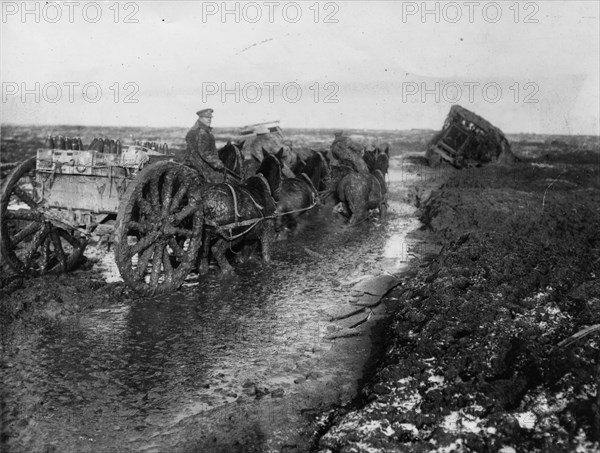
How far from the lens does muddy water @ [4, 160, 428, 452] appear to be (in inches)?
160

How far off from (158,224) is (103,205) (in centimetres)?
101

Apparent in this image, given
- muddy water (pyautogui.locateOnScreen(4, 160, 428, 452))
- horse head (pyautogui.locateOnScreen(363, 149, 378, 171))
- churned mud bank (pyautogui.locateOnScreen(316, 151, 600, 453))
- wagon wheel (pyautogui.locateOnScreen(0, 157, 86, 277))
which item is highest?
horse head (pyautogui.locateOnScreen(363, 149, 378, 171))

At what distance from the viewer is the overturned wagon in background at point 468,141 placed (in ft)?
77.2

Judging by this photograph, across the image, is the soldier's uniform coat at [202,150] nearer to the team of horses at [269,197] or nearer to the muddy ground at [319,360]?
the team of horses at [269,197]

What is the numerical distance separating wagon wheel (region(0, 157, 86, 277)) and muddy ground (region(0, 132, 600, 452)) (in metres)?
0.31

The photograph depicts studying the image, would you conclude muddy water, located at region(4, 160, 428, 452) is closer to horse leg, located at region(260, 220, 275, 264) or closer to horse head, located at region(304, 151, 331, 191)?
horse leg, located at region(260, 220, 275, 264)

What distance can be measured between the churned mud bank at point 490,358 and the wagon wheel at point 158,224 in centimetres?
333

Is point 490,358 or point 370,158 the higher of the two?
point 370,158

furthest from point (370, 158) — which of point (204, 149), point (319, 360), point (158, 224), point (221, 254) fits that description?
point (319, 360)

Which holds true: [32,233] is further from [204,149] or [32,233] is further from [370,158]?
[370,158]

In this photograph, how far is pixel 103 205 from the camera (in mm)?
7453

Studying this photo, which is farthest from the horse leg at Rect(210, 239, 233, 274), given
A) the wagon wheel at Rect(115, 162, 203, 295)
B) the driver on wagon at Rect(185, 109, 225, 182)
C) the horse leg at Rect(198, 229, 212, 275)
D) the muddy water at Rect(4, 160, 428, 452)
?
the driver on wagon at Rect(185, 109, 225, 182)

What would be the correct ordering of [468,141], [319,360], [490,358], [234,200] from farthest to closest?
[468,141], [234,200], [319,360], [490,358]

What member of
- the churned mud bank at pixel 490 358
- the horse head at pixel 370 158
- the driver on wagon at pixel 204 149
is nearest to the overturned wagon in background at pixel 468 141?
the horse head at pixel 370 158
